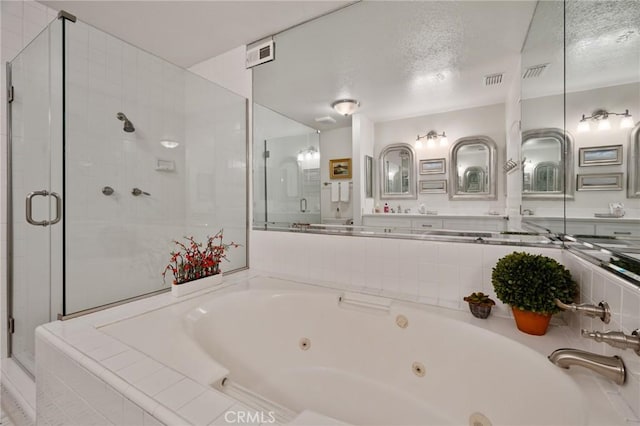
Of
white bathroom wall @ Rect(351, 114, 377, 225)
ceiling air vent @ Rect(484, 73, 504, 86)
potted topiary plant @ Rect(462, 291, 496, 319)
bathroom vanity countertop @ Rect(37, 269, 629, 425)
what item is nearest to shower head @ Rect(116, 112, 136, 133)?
bathroom vanity countertop @ Rect(37, 269, 629, 425)

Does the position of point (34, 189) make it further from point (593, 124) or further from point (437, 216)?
point (593, 124)

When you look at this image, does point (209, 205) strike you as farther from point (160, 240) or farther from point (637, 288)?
point (637, 288)

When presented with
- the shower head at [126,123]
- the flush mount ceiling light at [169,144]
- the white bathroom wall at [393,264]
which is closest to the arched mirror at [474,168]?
the white bathroom wall at [393,264]

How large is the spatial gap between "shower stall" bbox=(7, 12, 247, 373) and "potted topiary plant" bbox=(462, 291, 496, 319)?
5.09 feet

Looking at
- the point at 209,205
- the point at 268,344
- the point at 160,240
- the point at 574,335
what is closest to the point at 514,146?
the point at 574,335

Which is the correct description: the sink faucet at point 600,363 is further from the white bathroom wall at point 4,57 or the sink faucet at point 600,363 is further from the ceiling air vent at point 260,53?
the white bathroom wall at point 4,57

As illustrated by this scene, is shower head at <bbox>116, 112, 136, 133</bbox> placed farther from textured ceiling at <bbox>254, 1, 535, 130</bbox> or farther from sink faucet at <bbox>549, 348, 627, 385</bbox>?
sink faucet at <bbox>549, 348, 627, 385</bbox>

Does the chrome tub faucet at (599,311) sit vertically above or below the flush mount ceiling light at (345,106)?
below

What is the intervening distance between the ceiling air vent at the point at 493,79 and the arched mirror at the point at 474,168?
284 millimetres

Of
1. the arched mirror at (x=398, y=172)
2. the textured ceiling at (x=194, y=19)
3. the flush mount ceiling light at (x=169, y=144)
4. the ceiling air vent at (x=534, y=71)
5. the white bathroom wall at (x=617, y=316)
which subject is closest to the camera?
the white bathroom wall at (x=617, y=316)

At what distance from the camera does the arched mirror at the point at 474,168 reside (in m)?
1.36

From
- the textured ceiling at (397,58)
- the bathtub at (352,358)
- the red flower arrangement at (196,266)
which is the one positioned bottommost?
the bathtub at (352,358)

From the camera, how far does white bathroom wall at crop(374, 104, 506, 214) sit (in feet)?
4.43

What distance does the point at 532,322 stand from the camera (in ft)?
3.40
